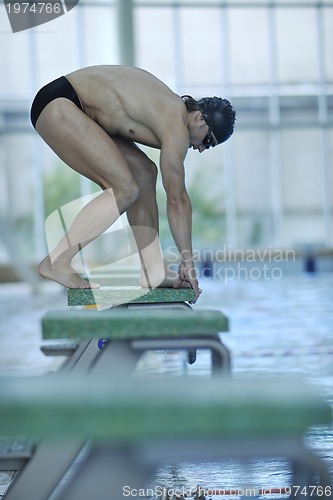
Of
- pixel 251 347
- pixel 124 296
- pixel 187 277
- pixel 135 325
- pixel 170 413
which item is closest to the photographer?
pixel 170 413

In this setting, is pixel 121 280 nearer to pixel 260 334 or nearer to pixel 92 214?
pixel 92 214

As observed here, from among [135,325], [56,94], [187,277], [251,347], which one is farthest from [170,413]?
[251,347]

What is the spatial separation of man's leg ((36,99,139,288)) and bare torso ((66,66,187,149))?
89 mm

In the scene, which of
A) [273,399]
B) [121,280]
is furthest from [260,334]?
[273,399]

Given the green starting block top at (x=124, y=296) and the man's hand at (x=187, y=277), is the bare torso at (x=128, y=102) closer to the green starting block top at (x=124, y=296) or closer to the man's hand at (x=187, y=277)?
the man's hand at (x=187, y=277)

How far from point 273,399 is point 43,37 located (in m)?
14.9

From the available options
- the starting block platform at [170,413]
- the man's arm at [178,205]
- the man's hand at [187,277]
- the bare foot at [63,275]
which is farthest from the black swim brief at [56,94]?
the starting block platform at [170,413]

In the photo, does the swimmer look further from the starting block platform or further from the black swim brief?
the starting block platform

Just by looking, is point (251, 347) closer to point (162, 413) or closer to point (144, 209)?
point (144, 209)

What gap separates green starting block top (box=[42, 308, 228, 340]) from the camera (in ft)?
6.68

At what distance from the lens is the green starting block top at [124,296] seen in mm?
2990

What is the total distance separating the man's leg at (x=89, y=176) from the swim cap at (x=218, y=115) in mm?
373

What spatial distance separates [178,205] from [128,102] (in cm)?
47

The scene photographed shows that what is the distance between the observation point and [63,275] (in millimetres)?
3275
